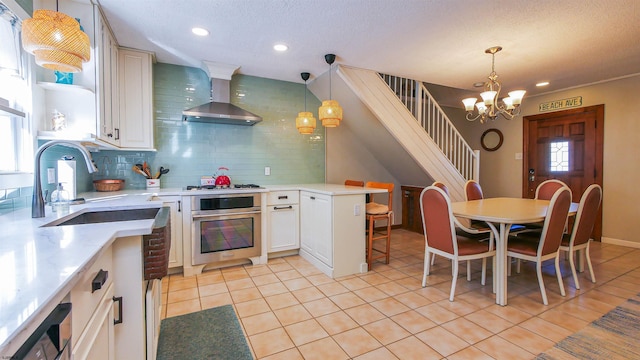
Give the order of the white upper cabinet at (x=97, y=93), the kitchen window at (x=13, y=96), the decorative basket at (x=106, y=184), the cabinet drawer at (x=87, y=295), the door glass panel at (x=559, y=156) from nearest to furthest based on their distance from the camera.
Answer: the cabinet drawer at (x=87, y=295)
the kitchen window at (x=13, y=96)
the white upper cabinet at (x=97, y=93)
the decorative basket at (x=106, y=184)
the door glass panel at (x=559, y=156)

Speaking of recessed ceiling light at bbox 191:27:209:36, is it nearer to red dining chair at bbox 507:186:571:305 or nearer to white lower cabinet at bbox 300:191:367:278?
white lower cabinet at bbox 300:191:367:278

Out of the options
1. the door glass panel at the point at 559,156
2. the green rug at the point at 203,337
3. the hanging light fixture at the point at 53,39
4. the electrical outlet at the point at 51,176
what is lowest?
the green rug at the point at 203,337

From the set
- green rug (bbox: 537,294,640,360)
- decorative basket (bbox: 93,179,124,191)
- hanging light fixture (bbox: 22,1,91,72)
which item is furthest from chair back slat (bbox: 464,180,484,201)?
decorative basket (bbox: 93,179,124,191)

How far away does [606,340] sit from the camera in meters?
1.90

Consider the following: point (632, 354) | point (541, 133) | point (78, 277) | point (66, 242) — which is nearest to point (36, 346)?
point (78, 277)

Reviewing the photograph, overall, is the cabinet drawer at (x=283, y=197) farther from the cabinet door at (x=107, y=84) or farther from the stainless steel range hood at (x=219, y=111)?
the cabinet door at (x=107, y=84)

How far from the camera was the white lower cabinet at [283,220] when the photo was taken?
354 cm

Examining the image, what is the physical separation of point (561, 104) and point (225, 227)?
5.49 m

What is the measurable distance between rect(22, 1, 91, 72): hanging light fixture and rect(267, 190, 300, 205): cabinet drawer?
2293mm

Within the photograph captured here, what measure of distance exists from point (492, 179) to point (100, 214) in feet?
20.1

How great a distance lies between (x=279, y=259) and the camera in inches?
143

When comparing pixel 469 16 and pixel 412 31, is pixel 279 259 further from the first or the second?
pixel 469 16

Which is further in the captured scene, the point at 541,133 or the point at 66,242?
the point at 541,133

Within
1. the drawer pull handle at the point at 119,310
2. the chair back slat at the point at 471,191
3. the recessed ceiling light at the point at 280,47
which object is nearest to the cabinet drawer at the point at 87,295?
the drawer pull handle at the point at 119,310
